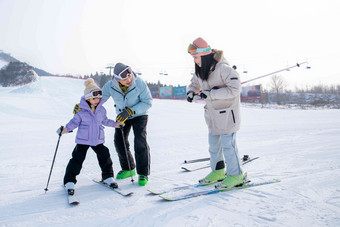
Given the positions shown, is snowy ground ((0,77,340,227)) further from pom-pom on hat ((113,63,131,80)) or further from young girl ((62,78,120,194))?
pom-pom on hat ((113,63,131,80))

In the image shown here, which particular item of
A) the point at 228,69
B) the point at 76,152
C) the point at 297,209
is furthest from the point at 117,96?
the point at 297,209

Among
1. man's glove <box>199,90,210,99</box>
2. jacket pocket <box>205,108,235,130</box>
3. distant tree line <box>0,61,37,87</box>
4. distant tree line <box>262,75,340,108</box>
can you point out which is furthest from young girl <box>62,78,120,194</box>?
distant tree line <box>262,75,340,108</box>

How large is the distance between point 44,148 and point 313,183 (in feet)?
18.3

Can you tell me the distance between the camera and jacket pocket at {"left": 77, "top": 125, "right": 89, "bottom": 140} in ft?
9.83

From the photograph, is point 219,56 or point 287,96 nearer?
point 219,56

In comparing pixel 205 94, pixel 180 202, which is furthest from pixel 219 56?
pixel 180 202

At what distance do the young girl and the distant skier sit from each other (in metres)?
1.21

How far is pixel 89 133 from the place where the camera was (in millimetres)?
3033

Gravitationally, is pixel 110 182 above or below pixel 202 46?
below

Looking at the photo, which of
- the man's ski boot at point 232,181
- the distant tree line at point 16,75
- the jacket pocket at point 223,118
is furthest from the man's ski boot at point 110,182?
the distant tree line at point 16,75

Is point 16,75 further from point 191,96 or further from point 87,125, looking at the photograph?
point 191,96

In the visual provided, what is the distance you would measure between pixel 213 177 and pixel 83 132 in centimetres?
166

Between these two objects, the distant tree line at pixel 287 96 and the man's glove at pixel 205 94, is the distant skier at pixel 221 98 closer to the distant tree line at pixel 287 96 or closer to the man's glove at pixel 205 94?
the man's glove at pixel 205 94

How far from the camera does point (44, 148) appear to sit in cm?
607
